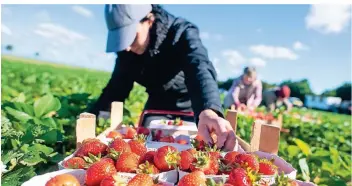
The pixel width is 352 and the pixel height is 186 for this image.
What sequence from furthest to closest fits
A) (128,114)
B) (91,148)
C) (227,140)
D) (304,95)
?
(304,95)
(128,114)
(227,140)
(91,148)

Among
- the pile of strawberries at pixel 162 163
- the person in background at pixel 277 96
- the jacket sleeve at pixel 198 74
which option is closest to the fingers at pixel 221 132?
the pile of strawberries at pixel 162 163

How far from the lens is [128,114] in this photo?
4555 millimetres

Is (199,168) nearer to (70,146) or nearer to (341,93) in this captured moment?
(70,146)

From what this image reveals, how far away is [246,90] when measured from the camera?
7949mm

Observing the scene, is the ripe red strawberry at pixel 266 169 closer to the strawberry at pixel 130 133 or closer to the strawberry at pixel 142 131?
the strawberry at pixel 130 133

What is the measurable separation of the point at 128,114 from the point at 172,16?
5.18ft

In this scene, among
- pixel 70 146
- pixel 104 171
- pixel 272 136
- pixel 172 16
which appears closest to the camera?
pixel 104 171

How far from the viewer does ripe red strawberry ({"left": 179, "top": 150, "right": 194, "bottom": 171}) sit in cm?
159

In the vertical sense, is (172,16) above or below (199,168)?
above

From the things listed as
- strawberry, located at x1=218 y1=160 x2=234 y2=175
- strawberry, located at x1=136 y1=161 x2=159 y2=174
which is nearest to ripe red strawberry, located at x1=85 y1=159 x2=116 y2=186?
strawberry, located at x1=136 y1=161 x2=159 y2=174

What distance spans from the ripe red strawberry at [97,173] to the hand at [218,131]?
62 cm

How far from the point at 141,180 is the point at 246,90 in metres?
6.70

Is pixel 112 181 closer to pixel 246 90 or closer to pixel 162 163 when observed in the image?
pixel 162 163

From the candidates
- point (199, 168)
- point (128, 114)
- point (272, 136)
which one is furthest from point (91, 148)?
point (128, 114)
